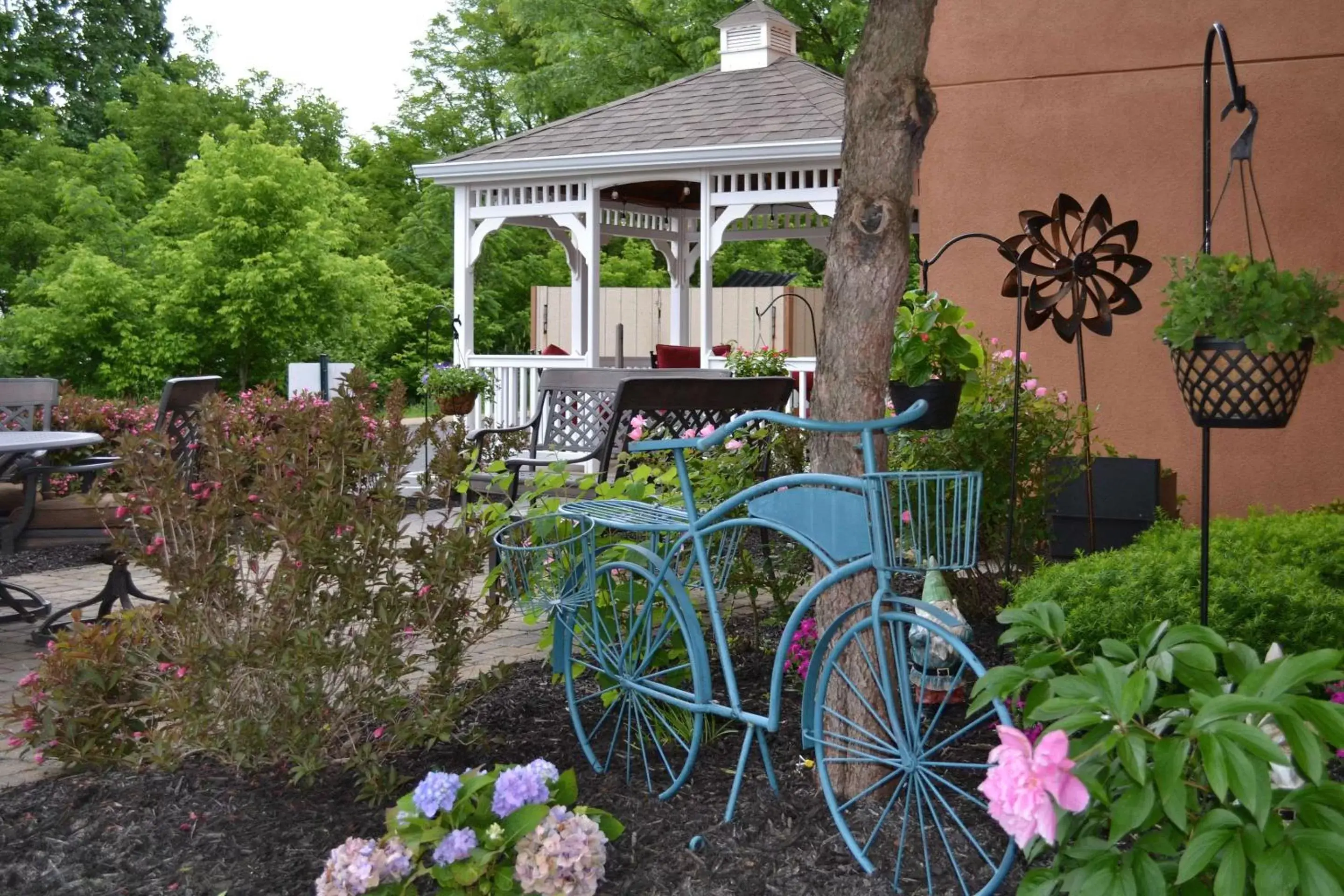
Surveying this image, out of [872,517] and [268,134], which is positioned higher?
[268,134]

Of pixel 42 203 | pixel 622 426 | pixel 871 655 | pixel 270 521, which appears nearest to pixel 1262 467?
pixel 622 426

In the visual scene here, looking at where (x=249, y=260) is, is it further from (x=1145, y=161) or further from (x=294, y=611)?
(x=294, y=611)

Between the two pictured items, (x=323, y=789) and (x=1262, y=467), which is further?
(x=1262, y=467)

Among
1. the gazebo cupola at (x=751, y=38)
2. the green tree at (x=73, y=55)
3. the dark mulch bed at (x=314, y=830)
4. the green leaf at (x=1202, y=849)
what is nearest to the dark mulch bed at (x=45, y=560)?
the dark mulch bed at (x=314, y=830)

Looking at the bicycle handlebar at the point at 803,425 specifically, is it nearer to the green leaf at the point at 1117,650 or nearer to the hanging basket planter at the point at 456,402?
the green leaf at the point at 1117,650

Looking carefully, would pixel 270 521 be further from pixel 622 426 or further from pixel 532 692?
pixel 622 426

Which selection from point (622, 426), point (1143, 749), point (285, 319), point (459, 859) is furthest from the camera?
point (285, 319)

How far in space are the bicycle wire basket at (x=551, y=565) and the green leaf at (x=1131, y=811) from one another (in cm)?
177

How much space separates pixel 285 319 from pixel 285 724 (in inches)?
813

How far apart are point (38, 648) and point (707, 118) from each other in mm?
8522

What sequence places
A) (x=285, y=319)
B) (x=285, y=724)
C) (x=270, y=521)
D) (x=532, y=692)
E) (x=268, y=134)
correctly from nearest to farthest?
(x=285, y=724)
(x=270, y=521)
(x=532, y=692)
(x=285, y=319)
(x=268, y=134)

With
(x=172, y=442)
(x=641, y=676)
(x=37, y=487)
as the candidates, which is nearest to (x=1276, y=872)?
(x=641, y=676)

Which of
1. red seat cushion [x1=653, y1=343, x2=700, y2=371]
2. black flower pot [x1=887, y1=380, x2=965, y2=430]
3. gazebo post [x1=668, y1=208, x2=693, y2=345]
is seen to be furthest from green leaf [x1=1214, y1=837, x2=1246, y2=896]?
gazebo post [x1=668, y1=208, x2=693, y2=345]

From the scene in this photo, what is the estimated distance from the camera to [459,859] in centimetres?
275
